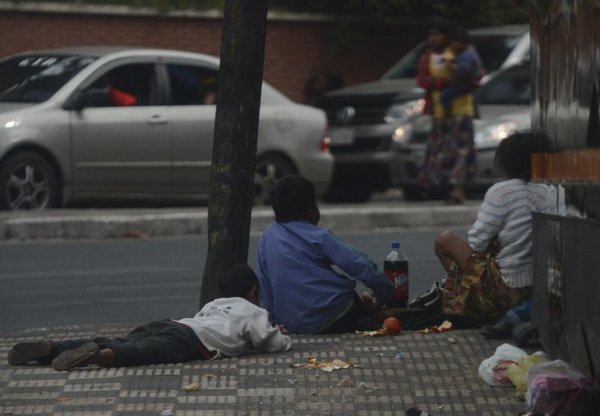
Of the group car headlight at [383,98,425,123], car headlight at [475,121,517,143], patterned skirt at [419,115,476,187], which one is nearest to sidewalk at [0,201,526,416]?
patterned skirt at [419,115,476,187]

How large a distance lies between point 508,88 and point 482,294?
10.2m

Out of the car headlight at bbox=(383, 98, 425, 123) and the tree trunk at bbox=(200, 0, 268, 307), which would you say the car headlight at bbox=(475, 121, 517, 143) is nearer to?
the car headlight at bbox=(383, 98, 425, 123)

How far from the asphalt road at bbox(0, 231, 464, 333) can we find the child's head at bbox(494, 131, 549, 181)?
2.46 m

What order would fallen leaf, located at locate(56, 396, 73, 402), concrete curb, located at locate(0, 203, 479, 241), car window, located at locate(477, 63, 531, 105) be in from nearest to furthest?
fallen leaf, located at locate(56, 396, 73, 402), concrete curb, located at locate(0, 203, 479, 241), car window, located at locate(477, 63, 531, 105)

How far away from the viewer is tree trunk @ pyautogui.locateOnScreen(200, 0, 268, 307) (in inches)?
319

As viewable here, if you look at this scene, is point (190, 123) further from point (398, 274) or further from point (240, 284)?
point (240, 284)

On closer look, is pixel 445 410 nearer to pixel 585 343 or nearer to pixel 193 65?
pixel 585 343

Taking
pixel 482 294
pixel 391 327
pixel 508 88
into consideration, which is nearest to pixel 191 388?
pixel 391 327

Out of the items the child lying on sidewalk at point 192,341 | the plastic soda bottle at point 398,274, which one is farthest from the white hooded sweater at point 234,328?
the plastic soda bottle at point 398,274

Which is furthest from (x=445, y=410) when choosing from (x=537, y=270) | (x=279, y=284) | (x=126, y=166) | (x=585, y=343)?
(x=126, y=166)

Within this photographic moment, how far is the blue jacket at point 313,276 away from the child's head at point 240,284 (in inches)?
21.2

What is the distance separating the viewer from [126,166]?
15625 millimetres

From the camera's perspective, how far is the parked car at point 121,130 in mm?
14891

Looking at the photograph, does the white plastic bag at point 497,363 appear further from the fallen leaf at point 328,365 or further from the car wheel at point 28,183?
the car wheel at point 28,183
